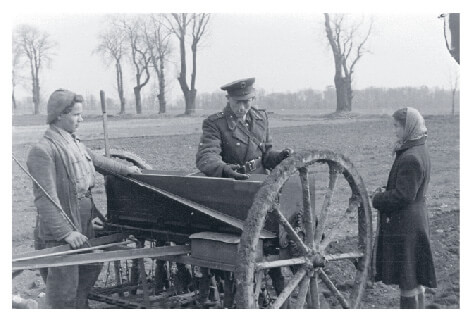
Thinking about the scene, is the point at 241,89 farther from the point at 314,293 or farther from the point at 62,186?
the point at 314,293

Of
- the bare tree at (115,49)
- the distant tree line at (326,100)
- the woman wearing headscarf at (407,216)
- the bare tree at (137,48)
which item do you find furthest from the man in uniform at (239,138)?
the bare tree at (115,49)

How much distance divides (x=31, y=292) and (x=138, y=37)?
2.95m

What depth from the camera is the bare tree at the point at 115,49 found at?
20.5 ft

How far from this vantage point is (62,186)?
14.3 ft

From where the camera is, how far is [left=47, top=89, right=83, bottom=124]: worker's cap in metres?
4.33

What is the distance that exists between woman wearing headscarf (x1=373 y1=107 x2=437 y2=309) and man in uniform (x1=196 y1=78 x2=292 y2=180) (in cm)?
88

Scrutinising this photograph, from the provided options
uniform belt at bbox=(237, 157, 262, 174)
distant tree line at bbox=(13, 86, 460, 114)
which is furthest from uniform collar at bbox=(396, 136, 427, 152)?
uniform belt at bbox=(237, 157, 262, 174)

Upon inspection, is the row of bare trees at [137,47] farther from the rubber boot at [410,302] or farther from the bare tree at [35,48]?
the rubber boot at [410,302]

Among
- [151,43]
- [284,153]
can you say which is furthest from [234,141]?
[151,43]

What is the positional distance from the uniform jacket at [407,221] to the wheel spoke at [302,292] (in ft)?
3.33

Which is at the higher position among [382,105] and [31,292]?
[382,105]
